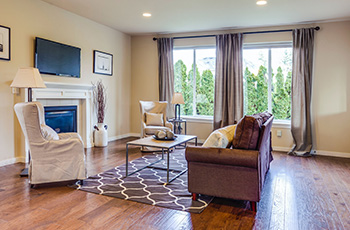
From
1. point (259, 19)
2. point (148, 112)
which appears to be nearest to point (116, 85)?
point (148, 112)

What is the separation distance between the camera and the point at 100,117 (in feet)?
19.3

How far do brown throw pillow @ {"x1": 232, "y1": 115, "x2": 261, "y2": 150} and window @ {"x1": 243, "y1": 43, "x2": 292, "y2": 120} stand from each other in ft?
11.5

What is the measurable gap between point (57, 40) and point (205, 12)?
2.77 m

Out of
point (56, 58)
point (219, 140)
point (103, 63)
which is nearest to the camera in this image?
point (219, 140)

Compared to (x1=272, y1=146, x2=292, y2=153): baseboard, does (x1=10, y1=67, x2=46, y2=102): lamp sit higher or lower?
higher

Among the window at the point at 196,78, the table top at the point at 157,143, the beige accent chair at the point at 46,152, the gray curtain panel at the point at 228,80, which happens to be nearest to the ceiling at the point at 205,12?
the gray curtain panel at the point at 228,80

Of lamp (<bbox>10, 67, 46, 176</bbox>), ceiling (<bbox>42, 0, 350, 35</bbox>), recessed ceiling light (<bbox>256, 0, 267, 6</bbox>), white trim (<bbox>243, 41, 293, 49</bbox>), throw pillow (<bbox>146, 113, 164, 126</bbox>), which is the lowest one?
throw pillow (<bbox>146, 113, 164, 126</bbox>)

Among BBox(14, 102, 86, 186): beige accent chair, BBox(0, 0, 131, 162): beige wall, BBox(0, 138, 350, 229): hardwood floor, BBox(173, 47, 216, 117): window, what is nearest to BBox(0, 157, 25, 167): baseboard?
BBox(0, 0, 131, 162): beige wall

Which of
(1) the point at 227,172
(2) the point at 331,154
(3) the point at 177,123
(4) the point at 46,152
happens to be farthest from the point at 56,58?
(2) the point at 331,154

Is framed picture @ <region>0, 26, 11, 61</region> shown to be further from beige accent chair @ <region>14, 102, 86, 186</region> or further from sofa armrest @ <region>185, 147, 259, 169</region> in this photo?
sofa armrest @ <region>185, 147, 259, 169</region>

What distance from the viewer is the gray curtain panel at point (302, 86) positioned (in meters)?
5.41

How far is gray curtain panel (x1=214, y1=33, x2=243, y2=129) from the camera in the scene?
235 inches

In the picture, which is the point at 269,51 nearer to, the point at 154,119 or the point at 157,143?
the point at 154,119

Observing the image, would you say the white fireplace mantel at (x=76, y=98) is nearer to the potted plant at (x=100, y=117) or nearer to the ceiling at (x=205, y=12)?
the potted plant at (x=100, y=117)
